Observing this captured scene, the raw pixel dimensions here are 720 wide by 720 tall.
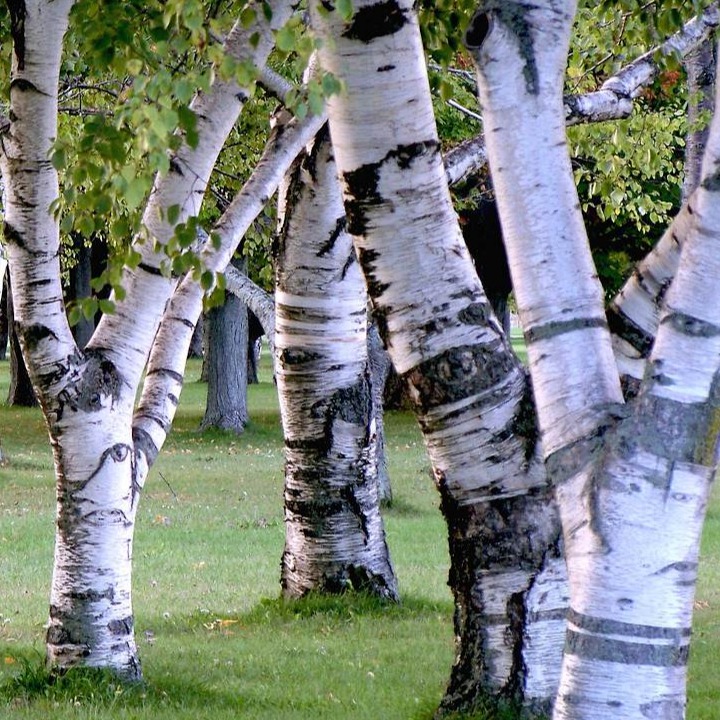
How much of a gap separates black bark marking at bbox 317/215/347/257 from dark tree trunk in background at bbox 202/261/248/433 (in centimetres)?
1735

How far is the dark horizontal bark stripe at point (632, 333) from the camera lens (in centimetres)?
427

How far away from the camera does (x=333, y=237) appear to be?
780 centimetres

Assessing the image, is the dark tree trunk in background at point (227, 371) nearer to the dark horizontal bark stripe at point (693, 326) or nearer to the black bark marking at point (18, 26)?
the black bark marking at point (18, 26)

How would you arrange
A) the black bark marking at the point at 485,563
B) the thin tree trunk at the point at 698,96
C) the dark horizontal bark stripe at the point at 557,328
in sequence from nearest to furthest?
the dark horizontal bark stripe at the point at 557,328, the black bark marking at the point at 485,563, the thin tree trunk at the point at 698,96

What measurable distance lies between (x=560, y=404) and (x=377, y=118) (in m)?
1.11

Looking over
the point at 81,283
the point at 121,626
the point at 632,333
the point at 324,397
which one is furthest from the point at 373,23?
the point at 81,283

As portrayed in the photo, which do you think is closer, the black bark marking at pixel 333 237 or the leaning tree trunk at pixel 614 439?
the leaning tree trunk at pixel 614 439

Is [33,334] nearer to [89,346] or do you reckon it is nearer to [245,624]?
[89,346]

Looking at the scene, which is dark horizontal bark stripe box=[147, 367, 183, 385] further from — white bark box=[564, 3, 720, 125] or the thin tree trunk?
the thin tree trunk

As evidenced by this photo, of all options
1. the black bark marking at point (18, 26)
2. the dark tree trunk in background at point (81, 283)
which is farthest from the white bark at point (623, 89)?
the dark tree trunk in background at point (81, 283)

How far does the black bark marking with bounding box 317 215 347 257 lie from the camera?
773cm

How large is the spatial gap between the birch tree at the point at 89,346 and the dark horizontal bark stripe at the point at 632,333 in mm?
2211

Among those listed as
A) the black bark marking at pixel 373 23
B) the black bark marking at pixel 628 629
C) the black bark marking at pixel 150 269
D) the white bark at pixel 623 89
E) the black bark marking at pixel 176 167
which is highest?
the white bark at pixel 623 89

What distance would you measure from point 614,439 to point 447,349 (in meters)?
1.00
